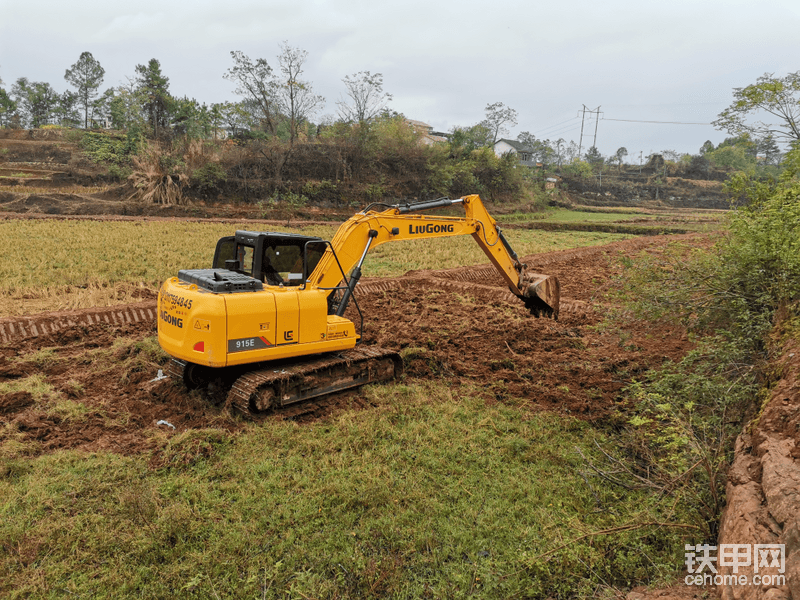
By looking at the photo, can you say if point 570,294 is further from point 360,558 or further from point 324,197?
point 324,197

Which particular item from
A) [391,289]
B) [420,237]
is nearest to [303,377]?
[420,237]

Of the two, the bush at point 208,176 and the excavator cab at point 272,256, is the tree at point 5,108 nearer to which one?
the bush at point 208,176

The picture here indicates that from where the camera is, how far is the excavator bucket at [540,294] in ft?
29.5

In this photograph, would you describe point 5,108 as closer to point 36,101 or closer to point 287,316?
point 36,101

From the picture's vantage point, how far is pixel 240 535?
166 inches

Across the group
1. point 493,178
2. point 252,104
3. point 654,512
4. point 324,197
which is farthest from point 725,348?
point 252,104

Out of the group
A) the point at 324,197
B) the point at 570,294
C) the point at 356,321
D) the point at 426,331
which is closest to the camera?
the point at 426,331

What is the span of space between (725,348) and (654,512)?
249cm

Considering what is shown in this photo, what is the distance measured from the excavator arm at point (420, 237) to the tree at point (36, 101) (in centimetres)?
7194

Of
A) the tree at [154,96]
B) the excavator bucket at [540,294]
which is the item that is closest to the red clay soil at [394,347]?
the excavator bucket at [540,294]

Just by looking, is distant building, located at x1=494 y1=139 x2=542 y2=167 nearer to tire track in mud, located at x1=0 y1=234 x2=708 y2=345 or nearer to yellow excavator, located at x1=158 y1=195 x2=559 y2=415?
tire track in mud, located at x1=0 y1=234 x2=708 y2=345

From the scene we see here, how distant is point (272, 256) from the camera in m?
7.13

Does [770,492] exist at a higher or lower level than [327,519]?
higher

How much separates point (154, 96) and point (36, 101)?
103 feet
